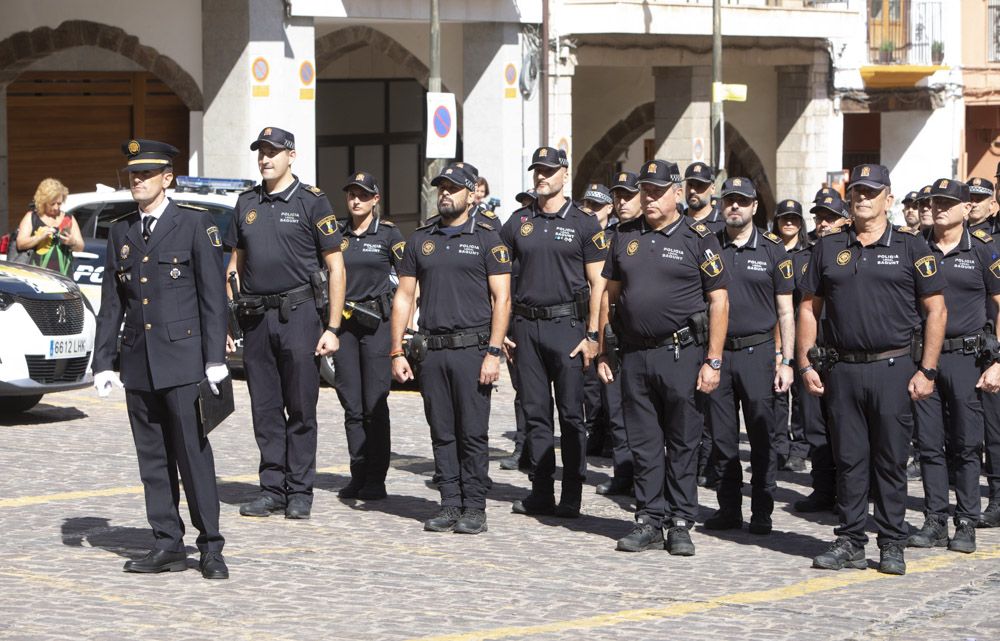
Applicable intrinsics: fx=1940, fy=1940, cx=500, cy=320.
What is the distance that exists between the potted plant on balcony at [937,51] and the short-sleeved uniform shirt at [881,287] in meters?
28.6

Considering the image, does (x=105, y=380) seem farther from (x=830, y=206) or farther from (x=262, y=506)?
(x=830, y=206)

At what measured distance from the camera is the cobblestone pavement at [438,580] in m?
8.17

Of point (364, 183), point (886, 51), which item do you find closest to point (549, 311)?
point (364, 183)

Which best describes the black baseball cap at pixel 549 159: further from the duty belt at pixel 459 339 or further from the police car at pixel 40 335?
the police car at pixel 40 335

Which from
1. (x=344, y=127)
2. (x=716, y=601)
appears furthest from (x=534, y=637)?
(x=344, y=127)

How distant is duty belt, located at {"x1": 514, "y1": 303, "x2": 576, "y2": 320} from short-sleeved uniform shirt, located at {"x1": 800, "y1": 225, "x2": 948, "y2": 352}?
5.96ft

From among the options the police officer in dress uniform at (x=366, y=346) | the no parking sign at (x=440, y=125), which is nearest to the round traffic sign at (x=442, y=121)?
the no parking sign at (x=440, y=125)

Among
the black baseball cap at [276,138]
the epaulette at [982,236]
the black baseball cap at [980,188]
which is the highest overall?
the black baseball cap at [276,138]

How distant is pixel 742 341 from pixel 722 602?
249 cm

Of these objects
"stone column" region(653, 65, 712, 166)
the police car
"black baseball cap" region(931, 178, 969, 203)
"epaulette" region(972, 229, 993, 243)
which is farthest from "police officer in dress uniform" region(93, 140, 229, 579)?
"stone column" region(653, 65, 712, 166)

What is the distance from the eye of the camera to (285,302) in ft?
34.8

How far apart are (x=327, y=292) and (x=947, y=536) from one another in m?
3.59

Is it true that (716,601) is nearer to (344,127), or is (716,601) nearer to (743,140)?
(344,127)

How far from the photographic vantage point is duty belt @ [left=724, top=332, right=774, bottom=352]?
10898 mm
